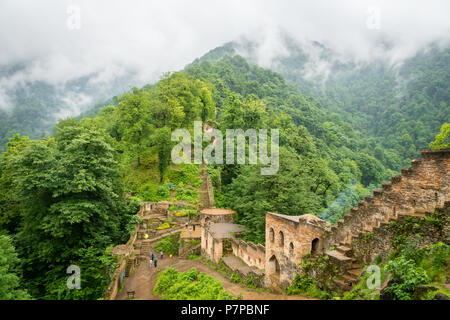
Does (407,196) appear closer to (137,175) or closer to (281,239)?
(281,239)

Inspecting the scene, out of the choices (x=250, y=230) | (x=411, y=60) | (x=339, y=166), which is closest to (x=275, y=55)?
(x=411, y=60)

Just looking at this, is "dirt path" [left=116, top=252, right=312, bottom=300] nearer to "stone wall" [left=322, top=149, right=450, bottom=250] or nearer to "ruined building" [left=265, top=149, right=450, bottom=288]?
"ruined building" [left=265, top=149, right=450, bottom=288]

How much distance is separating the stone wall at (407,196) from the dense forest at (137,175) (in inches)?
396

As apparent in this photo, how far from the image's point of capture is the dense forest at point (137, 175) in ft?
57.8

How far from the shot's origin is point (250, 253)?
778 inches

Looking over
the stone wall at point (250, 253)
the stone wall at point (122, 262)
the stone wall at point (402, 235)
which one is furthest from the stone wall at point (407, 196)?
the stone wall at point (122, 262)

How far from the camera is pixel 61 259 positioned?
18.2 meters

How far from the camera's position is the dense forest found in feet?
57.8

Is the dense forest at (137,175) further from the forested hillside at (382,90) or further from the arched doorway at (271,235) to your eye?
the arched doorway at (271,235)

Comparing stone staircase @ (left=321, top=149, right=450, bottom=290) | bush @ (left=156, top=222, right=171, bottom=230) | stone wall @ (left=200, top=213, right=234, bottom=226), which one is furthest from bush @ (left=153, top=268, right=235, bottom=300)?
stone wall @ (left=200, top=213, right=234, bottom=226)

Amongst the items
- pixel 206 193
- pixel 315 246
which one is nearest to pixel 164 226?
pixel 206 193

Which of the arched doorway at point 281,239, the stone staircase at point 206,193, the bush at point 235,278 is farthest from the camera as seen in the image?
the stone staircase at point 206,193
